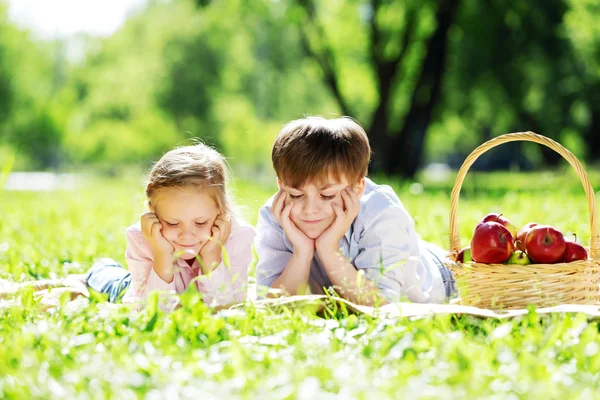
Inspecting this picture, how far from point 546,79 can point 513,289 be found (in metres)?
23.3

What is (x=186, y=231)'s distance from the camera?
3.65m

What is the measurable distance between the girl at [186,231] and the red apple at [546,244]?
4.69 feet

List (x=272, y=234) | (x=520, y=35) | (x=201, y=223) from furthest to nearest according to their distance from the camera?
(x=520, y=35) < (x=272, y=234) < (x=201, y=223)

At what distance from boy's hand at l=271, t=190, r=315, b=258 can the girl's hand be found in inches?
10.1

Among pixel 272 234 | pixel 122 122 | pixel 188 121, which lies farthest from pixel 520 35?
pixel 122 122

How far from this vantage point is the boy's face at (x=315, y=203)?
366 centimetres

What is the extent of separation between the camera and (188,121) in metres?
35.2

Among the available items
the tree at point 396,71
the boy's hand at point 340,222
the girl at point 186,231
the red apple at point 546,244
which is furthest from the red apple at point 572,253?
the tree at point 396,71

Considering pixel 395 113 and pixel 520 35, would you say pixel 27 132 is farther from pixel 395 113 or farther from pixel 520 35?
pixel 520 35

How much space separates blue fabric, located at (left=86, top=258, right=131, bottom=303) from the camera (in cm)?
414

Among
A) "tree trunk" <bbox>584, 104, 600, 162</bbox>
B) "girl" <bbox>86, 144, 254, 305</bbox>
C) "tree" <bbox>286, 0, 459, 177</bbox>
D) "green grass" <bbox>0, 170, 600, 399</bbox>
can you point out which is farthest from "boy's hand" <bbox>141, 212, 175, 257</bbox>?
"tree trunk" <bbox>584, 104, 600, 162</bbox>

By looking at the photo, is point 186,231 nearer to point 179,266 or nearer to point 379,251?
point 179,266

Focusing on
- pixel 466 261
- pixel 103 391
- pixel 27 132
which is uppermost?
pixel 27 132

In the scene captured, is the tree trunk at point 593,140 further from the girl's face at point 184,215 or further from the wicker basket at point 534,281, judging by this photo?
the girl's face at point 184,215
